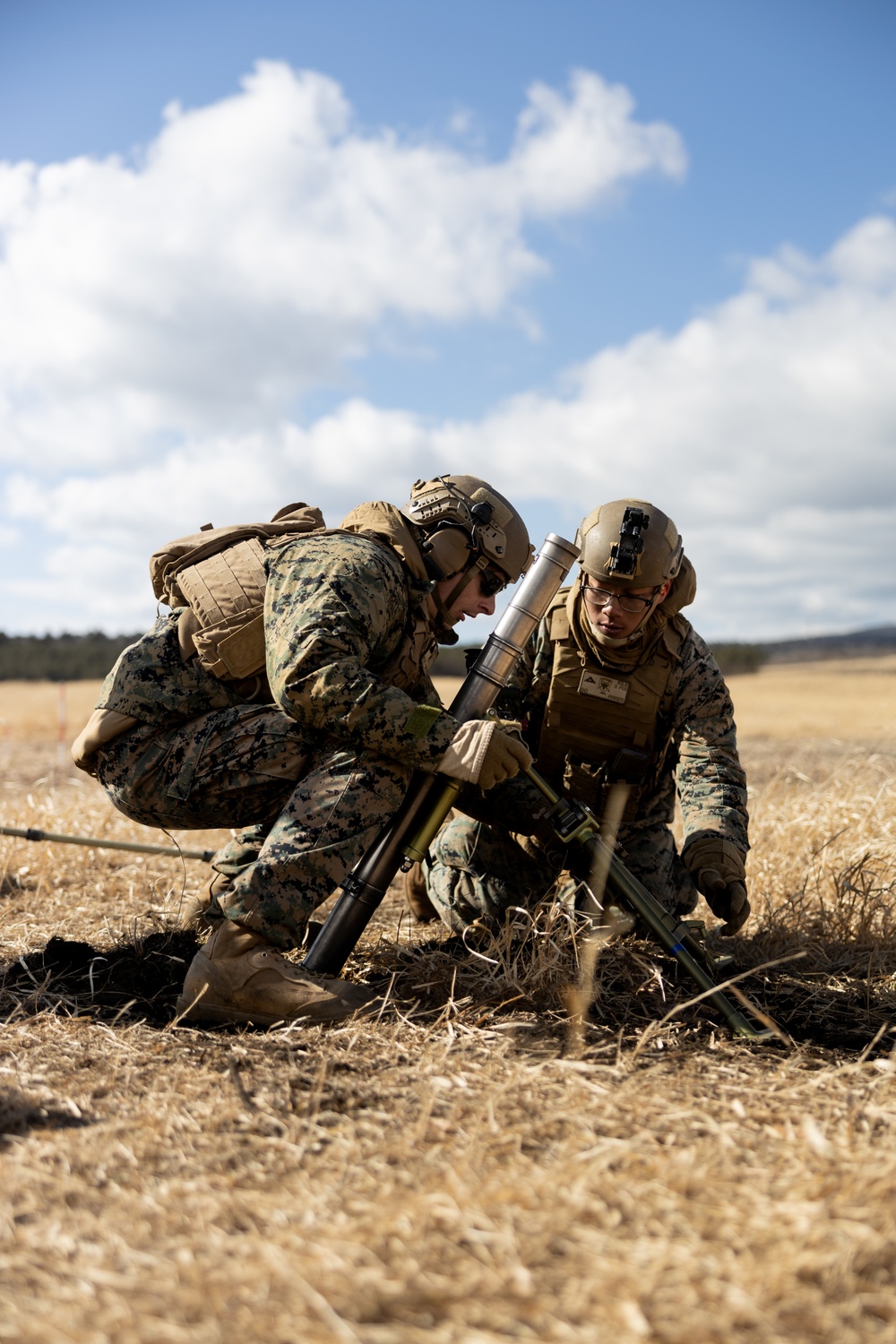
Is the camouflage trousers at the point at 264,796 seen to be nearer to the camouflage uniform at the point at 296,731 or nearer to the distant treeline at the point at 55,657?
the camouflage uniform at the point at 296,731

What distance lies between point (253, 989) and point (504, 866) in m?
1.75

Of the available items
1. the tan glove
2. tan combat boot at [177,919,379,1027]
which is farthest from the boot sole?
the tan glove

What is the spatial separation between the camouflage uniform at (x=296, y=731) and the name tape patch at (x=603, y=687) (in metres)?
0.80

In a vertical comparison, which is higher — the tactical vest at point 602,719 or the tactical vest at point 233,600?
the tactical vest at point 233,600

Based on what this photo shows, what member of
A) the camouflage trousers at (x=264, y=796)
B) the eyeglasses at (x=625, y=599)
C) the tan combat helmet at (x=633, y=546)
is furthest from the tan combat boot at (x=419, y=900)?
the tan combat helmet at (x=633, y=546)

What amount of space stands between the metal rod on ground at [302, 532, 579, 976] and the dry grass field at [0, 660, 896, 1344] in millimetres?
350

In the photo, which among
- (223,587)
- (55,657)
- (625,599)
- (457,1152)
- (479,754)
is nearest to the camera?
(457,1152)

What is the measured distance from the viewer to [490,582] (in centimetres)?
413

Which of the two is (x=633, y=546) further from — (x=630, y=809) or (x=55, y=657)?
(x=55, y=657)

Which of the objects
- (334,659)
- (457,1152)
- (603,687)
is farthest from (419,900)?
(457,1152)

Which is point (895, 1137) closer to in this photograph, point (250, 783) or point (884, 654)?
point (250, 783)

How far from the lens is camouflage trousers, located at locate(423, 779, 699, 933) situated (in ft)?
15.3

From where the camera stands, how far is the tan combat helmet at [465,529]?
12.9 feet

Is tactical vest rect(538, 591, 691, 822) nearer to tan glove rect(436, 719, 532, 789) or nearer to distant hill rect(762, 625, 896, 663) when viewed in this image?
tan glove rect(436, 719, 532, 789)
